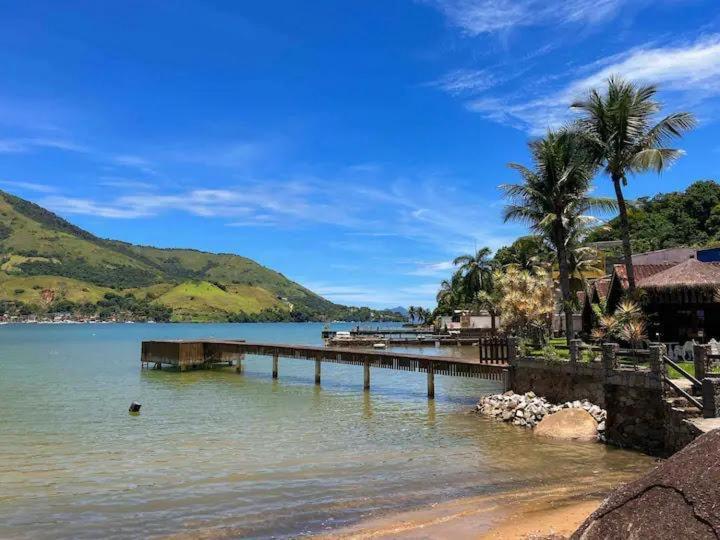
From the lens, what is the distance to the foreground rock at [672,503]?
4.88 metres

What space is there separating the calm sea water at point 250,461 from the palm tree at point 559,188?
31.8 ft

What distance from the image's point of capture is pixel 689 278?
953 inches

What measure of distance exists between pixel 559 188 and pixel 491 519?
20.8m

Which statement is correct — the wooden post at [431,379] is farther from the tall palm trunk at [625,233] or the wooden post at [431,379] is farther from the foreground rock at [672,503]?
the foreground rock at [672,503]

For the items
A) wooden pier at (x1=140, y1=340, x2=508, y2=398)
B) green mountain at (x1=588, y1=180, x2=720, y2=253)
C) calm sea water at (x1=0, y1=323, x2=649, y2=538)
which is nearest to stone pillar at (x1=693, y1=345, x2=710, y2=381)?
calm sea water at (x1=0, y1=323, x2=649, y2=538)

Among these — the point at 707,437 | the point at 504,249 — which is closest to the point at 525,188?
the point at 707,437

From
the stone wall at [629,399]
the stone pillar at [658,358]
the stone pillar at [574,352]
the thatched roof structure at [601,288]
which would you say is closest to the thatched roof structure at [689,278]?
the stone pillar at [574,352]

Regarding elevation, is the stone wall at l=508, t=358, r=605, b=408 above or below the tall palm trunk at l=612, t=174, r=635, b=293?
below

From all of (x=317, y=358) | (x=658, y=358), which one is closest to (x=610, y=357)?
(x=658, y=358)

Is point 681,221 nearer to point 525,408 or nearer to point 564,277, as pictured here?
point 564,277

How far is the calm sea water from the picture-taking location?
12578mm

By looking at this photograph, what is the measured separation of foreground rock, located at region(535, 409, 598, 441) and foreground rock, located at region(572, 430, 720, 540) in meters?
14.9

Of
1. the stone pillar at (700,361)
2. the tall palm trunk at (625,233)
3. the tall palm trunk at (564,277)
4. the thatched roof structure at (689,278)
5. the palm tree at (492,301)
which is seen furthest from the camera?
the palm tree at (492,301)

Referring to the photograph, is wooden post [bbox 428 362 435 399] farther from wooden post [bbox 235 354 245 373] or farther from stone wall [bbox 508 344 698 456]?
wooden post [bbox 235 354 245 373]
